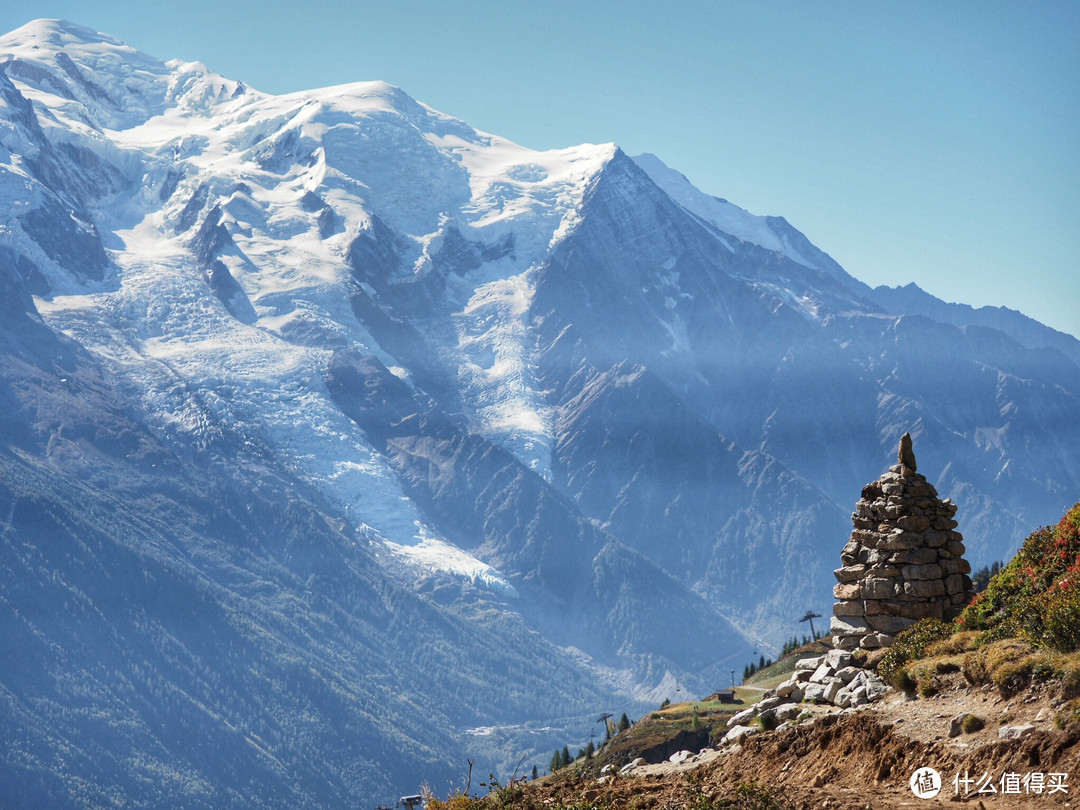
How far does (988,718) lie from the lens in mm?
23234

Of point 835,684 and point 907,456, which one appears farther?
point 907,456

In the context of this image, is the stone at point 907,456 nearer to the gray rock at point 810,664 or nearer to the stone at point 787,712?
the gray rock at point 810,664

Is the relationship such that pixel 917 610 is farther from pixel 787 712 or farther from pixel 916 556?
pixel 787 712

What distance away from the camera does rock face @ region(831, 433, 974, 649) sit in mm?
31203

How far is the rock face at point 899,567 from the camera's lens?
102 feet

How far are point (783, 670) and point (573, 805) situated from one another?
494 ft

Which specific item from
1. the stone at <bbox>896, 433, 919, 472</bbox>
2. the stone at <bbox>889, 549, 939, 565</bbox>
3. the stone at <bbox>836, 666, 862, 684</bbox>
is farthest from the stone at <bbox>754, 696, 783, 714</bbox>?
the stone at <bbox>896, 433, 919, 472</bbox>

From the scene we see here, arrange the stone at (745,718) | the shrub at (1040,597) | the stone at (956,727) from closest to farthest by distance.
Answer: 1. the stone at (956,727)
2. the shrub at (1040,597)
3. the stone at (745,718)

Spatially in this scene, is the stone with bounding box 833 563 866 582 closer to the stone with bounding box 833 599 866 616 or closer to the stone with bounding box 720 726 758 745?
the stone with bounding box 833 599 866 616

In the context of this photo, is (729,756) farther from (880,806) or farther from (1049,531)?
(1049,531)

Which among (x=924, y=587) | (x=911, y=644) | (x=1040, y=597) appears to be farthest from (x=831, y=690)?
(x=1040, y=597)

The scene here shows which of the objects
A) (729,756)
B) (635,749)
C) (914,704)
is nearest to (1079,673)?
(914,704)

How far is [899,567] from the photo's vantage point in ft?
104

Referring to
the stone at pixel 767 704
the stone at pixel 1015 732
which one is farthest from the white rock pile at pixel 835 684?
the stone at pixel 1015 732
